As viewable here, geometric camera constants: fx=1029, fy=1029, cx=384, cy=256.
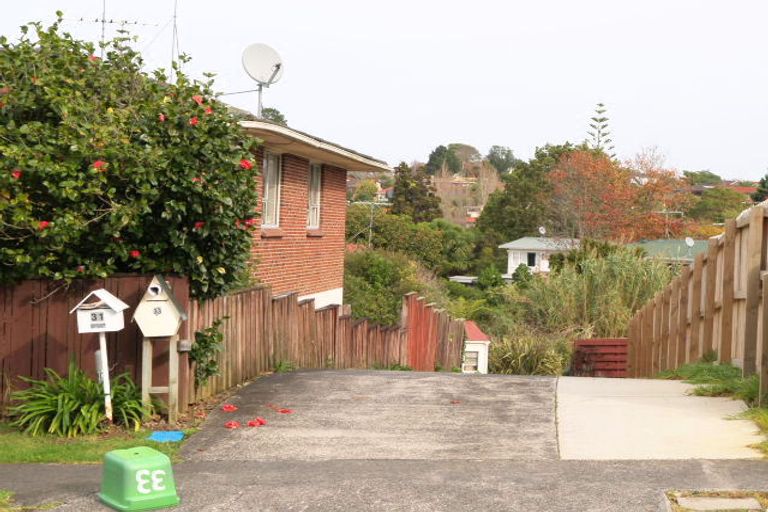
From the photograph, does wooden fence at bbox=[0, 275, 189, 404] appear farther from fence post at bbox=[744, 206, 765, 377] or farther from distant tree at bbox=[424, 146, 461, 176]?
distant tree at bbox=[424, 146, 461, 176]

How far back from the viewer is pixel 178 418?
8930mm

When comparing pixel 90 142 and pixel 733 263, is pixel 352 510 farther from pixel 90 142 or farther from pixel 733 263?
pixel 733 263

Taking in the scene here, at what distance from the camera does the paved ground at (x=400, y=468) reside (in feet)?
20.9

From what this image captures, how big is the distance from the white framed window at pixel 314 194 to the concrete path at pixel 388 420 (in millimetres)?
9248

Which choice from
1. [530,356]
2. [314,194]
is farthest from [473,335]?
[314,194]

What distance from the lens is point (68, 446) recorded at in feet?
26.3

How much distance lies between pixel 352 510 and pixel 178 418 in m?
3.18

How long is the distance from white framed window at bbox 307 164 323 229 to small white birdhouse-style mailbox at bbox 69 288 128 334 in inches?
472

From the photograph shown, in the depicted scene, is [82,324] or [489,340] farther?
[489,340]

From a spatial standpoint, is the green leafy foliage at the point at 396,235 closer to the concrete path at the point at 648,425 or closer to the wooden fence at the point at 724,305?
the wooden fence at the point at 724,305

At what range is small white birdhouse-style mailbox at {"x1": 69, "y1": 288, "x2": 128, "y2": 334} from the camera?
832cm

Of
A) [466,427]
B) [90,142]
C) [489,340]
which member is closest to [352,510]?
[466,427]

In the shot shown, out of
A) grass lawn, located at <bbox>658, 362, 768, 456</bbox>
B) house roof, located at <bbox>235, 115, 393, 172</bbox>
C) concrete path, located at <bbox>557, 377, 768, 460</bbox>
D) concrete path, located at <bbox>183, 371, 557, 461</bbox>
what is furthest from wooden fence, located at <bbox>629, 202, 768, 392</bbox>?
house roof, located at <bbox>235, 115, 393, 172</bbox>

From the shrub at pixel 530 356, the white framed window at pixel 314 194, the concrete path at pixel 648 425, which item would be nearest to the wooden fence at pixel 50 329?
the concrete path at pixel 648 425
